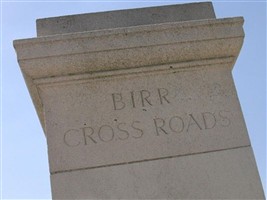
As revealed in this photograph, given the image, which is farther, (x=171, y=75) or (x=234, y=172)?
(x=171, y=75)

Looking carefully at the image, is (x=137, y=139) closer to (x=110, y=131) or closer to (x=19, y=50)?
(x=110, y=131)

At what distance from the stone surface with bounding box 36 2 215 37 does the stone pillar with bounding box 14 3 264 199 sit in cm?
1

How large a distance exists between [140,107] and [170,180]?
28.5 inches

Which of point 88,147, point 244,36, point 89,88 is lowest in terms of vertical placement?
point 88,147

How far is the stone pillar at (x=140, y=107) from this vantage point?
4.27 m

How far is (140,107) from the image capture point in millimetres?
4543

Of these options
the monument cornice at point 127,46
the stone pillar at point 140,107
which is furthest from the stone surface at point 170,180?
the monument cornice at point 127,46

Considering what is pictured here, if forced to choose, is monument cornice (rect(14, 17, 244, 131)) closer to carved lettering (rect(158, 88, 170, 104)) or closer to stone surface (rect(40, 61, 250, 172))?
stone surface (rect(40, 61, 250, 172))

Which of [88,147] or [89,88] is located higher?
[89,88]

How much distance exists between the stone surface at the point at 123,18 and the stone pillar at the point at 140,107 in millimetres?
11

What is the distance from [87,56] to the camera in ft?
14.9

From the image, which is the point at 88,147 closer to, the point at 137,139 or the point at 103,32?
the point at 137,139

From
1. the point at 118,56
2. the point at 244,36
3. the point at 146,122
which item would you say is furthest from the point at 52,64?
the point at 244,36

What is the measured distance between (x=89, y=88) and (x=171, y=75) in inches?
30.6
